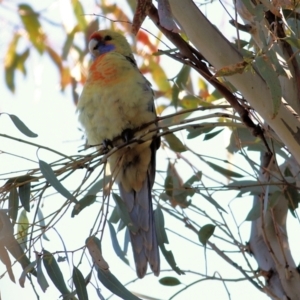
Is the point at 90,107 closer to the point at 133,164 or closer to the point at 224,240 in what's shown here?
the point at 133,164

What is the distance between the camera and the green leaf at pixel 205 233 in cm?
187

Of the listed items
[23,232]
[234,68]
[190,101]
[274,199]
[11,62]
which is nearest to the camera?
[234,68]

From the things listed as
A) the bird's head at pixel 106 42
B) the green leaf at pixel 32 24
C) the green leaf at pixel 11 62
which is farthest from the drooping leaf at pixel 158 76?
the green leaf at pixel 11 62

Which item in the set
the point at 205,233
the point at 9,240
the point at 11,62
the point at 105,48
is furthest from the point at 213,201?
the point at 11,62

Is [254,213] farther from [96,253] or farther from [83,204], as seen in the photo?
[96,253]

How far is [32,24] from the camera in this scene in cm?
328

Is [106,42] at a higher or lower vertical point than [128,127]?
higher

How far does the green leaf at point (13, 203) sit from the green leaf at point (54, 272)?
0.15 m

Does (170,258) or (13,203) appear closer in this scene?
(13,203)

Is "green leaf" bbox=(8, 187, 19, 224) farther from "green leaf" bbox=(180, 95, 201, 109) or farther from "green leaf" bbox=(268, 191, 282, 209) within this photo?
"green leaf" bbox=(180, 95, 201, 109)

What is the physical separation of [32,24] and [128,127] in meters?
1.35

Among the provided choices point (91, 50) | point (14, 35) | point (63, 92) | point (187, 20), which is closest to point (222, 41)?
point (187, 20)

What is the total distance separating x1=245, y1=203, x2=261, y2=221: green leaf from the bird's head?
106 centimetres

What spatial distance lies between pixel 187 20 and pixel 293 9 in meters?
0.23
